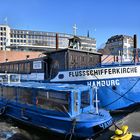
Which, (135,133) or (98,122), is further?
(98,122)

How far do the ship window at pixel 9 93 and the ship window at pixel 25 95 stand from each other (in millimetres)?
613

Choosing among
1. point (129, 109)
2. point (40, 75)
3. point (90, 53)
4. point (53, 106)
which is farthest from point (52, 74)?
point (53, 106)

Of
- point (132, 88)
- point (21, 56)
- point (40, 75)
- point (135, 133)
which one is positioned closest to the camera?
point (135, 133)

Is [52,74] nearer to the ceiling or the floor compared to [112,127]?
nearer to the ceiling

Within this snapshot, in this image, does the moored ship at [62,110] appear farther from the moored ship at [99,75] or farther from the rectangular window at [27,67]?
the rectangular window at [27,67]

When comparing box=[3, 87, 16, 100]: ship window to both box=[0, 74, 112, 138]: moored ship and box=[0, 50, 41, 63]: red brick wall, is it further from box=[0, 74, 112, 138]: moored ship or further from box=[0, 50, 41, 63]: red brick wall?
box=[0, 50, 41, 63]: red brick wall

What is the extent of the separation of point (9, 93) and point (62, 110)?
4.54 meters

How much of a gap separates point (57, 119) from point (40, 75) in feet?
25.6

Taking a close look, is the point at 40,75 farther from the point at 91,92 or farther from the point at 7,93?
the point at 91,92

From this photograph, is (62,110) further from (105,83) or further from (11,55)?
(11,55)

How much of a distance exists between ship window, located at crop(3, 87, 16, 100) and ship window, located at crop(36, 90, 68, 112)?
2270mm

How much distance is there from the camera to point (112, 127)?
952 centimetres

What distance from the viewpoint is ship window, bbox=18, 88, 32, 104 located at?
39.1 ft

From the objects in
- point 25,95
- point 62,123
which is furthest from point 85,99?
point 25,95
